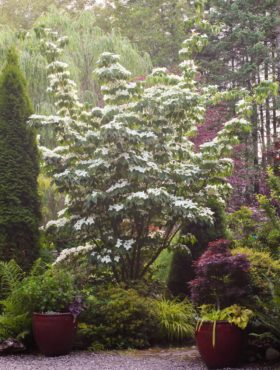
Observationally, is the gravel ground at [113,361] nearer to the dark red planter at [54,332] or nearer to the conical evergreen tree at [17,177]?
the dark red planter at [54,332]

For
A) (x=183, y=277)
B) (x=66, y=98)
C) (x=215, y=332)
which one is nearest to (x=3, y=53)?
(x=66, y=98)

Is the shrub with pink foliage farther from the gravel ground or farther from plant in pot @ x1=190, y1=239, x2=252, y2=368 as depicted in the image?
the gravel ground

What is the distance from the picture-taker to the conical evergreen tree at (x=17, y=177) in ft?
24.7

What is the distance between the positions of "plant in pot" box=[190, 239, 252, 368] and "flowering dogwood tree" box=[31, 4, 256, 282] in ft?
4.57

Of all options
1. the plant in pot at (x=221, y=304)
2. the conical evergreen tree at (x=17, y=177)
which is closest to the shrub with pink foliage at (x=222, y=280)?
the plant in pot at (x=221, y=304)

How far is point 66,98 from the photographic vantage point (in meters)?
8.23

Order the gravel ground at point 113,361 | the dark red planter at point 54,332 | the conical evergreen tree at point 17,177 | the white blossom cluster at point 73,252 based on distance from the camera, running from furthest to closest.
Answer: the white blossom cluster at point 73,252 → the conical evergreen tree at point 17,177 → the dark red planter at point 54,332 → the gravel ground at point 113,361

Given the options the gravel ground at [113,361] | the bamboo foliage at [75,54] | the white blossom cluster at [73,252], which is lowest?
the gravel ground at [113,361]

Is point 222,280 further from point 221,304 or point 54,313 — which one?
point 54,313

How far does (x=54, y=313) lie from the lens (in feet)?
20.1

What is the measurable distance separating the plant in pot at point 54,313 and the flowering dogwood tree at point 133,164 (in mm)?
932

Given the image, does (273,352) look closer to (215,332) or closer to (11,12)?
(215,332)

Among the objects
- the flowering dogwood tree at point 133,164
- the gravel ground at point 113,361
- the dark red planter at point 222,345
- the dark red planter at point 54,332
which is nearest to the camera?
the dark red planter at point 222,345

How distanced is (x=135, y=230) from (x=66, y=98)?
2142 millimetres
